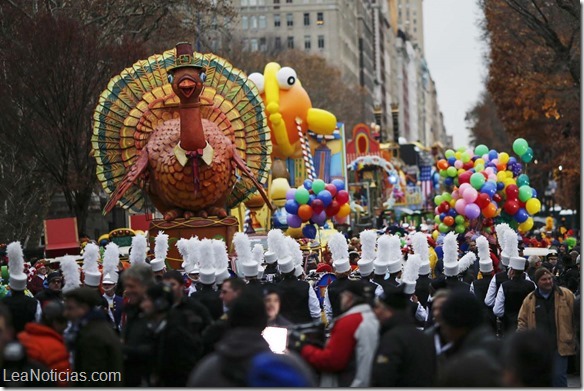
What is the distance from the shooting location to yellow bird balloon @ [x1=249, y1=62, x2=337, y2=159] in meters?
29.4

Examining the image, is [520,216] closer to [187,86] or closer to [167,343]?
[187,86]

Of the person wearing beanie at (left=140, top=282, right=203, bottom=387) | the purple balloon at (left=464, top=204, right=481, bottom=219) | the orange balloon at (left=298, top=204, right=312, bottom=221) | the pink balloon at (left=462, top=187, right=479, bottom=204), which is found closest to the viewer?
the person wearing beanie at (left=140, top=282, right=203, bottom=387)

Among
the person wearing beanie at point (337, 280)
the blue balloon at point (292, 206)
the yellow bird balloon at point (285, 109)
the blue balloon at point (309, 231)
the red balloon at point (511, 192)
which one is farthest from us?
the yellow bird balloon at point (285, 109)

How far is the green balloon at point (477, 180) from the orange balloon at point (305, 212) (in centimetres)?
359

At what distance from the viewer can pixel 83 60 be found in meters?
29.9

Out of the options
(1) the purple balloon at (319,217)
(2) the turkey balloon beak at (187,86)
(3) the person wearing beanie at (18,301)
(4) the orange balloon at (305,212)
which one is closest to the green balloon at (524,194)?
(1) the purple balloon at (319,217)

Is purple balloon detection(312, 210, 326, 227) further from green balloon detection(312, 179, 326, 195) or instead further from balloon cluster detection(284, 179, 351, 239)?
green balloon detection(312, 179, 326, 195)

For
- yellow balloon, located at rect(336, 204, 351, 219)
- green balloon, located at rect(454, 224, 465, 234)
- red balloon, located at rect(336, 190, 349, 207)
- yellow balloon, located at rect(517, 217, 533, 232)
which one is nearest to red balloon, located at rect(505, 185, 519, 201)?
yellow balloon, located at rect(517, 217, 533, 232)

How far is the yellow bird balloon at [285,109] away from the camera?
2938cm

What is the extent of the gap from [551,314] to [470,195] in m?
12.0

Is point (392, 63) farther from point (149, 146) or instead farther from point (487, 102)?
point (149, 146)

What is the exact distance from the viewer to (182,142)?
1977 cm

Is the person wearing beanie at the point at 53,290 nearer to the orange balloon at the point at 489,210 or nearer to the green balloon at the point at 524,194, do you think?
the orange balloon at the point at 489,210

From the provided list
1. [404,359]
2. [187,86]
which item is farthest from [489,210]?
[404,359]
